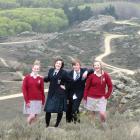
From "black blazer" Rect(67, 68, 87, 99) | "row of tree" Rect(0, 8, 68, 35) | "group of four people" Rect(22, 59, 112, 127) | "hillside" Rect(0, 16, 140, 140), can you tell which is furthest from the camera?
"row of tree" Rect(0, 8, 68, 35)

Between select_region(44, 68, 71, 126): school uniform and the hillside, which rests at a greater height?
select_region(44, 68, 71, 126): school uniform

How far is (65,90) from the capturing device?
34.5 ft

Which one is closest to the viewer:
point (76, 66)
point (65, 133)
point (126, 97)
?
point (65, 133)

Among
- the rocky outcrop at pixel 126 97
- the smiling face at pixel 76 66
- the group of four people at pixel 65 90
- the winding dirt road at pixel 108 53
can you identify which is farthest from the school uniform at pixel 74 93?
the winding dirt road at pixel 108 53

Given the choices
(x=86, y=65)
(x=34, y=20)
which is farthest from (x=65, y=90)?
(x=34, y=20)

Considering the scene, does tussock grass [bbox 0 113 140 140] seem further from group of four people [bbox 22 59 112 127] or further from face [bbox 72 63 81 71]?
face [bbox 72 63 81 71]

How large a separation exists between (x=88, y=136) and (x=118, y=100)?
10347 mm

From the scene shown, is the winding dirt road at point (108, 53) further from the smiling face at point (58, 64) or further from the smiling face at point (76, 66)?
the smiling face at point (58, 64)

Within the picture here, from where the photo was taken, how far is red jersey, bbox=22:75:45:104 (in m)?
10.3

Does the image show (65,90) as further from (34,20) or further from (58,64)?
(34,20)

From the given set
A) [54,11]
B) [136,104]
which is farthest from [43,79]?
[54,11]

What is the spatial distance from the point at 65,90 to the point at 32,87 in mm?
797

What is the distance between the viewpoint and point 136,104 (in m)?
15.6

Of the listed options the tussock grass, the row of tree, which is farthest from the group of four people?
the row of tree
